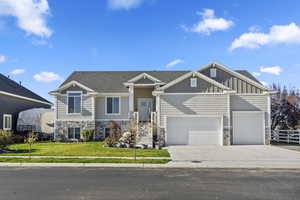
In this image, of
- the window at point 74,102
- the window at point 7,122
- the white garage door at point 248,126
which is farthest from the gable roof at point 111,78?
the window at point 7,122

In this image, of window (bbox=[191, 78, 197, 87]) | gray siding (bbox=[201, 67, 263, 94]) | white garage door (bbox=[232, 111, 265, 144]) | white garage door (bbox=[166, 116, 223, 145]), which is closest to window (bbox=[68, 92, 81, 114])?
white garage door (bbox=[166, 116, 223, 145])

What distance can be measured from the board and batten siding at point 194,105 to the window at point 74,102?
8558 millimetres

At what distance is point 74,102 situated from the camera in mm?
21344

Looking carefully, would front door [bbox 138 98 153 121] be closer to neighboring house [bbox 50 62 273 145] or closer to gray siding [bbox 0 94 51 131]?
neighboring house [bbox 50 62 273 145]

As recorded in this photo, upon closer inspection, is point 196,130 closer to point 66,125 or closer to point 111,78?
point 111,78

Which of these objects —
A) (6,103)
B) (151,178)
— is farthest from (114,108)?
(151,178)

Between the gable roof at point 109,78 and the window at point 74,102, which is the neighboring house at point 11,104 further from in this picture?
the window at point 74,102

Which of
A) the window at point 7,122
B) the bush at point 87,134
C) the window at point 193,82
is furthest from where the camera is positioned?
the window at point 7,122

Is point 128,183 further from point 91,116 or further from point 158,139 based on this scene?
point 91,116

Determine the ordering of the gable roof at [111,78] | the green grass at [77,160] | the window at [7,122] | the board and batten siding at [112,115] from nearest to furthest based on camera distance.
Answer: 1. the green grass at [77,160]
2. the board and batten siding at [112,115]
3. the window at [7,122]
4. the gable roof at [111,78]

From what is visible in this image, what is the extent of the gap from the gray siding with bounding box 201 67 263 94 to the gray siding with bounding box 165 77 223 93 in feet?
4.99

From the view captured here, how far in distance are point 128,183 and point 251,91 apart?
47.2ft

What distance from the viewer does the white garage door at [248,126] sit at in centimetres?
1767

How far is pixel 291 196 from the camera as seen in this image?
19.9 ft
